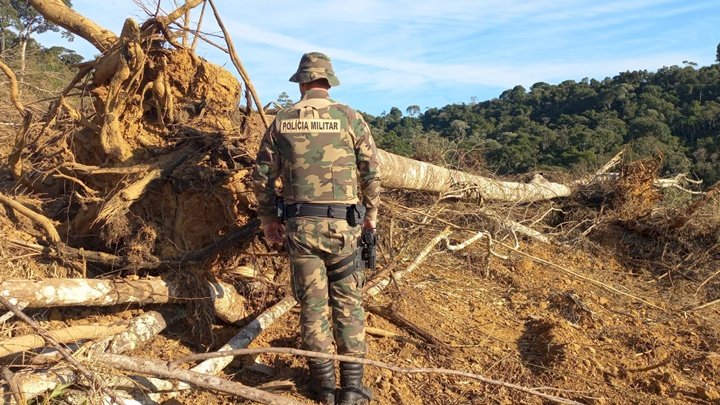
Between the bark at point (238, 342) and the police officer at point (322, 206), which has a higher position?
the police officer at point (322, 206)

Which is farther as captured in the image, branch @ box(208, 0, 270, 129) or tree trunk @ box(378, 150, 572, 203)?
tree trunk @ box(378, 150, 572, 203)

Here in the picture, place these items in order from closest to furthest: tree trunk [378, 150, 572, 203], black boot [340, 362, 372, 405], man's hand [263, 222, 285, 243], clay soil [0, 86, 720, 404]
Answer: black boot [340, 362, 372, 405] < man's hand [263, 222, 285, 243] < clay soil [0, 86, 720, 404] < tree trunk [378, 150, 572, 203]

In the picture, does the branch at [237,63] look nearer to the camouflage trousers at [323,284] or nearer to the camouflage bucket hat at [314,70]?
the camouflage bucket hat at [314,70]

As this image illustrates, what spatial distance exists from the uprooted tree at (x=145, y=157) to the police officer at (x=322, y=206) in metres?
0.83

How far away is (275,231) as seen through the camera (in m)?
3.25

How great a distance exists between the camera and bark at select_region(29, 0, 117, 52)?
14.1ft

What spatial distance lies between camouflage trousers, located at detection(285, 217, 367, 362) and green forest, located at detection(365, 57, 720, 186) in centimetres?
459

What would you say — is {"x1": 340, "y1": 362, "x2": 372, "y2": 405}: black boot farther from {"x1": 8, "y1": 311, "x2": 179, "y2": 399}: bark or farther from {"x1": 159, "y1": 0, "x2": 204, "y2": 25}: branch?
{"x1": 159, "y1": 0, "x2": 204, "y2": 25}: branch

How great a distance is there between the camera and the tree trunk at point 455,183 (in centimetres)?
521

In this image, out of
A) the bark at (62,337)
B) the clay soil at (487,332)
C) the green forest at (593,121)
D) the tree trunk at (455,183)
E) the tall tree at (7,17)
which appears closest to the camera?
the bark at (62,337)

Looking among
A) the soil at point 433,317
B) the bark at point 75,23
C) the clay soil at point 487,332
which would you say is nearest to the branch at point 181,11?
the soil at point 433,317

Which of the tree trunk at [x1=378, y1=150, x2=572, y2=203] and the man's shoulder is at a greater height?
the man's shoulder

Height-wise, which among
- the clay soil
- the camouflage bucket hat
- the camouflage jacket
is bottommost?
the clay soil

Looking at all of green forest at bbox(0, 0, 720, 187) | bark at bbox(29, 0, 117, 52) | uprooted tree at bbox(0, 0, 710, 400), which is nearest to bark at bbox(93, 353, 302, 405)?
uprooted tree at bbox(0, 0, 710, 400)
